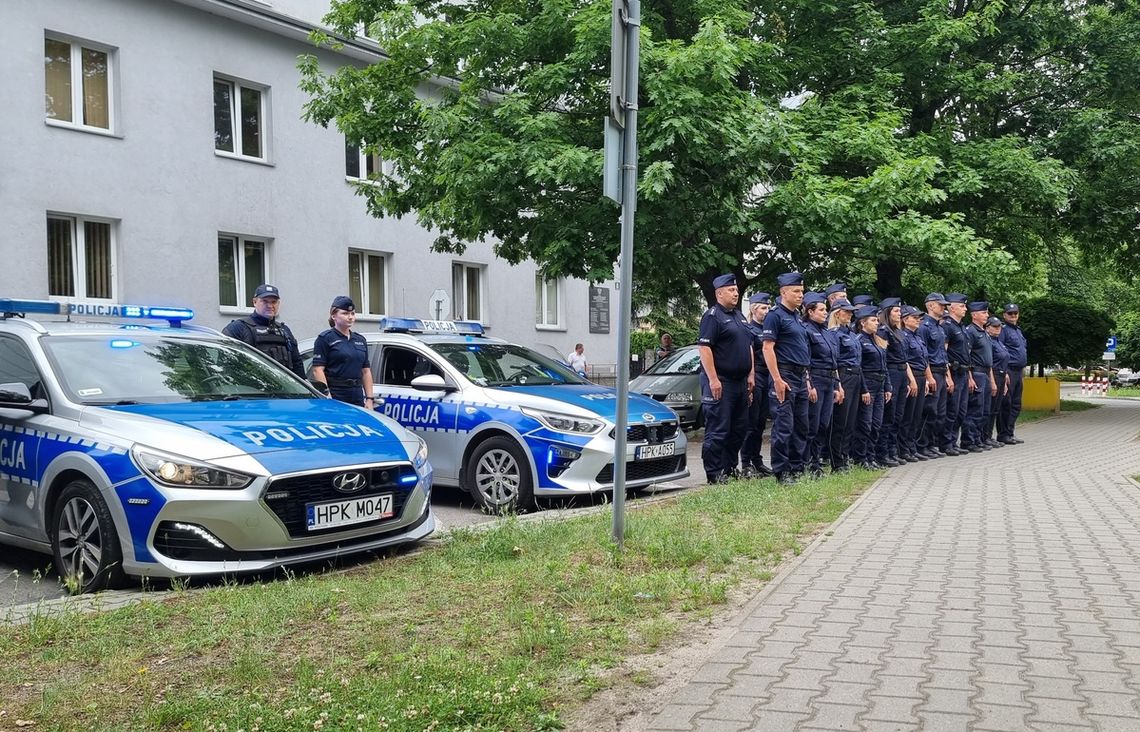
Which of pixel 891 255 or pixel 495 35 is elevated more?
pixel 495 35

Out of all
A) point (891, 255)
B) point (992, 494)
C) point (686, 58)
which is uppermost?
point (686, 58)

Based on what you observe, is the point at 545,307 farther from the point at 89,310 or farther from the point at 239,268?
the point at 89,310

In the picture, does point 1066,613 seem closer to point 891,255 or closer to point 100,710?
point 100,710

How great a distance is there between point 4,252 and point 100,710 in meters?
15.2

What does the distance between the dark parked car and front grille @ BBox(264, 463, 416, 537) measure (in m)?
10.3

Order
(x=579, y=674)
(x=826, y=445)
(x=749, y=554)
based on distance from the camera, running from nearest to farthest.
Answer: (x=579, y=674) → (x=749, y=554) → (x=826, y=445)

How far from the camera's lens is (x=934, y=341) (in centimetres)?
1373

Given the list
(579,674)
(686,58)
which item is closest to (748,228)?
(686,58)

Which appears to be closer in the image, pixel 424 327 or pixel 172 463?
pixel 172 463

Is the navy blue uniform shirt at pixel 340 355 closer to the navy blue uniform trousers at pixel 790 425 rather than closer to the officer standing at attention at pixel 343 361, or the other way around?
the officer standing at attention at pixel 343 361

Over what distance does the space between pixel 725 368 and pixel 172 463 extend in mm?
5721

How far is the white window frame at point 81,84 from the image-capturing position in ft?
58.9

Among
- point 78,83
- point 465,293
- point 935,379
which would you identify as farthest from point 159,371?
point 465,293

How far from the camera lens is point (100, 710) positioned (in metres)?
3.88
